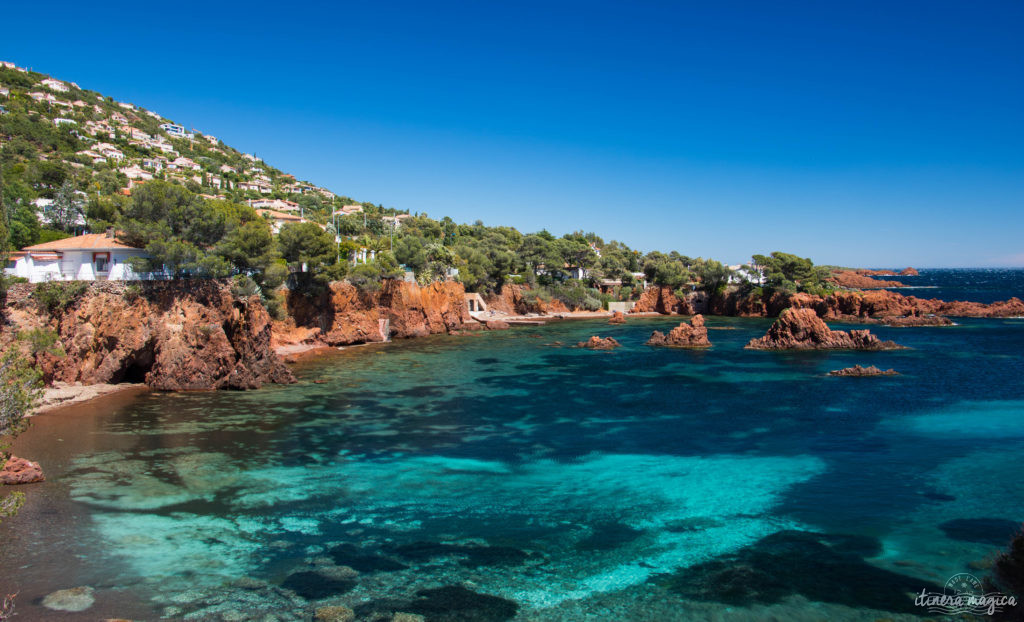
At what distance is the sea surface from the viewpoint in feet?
38.7

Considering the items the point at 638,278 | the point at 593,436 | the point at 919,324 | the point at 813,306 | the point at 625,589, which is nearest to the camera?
the point at 625,589

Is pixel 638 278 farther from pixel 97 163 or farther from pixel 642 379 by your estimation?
pixel 97 163

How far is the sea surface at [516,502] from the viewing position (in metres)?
11.8

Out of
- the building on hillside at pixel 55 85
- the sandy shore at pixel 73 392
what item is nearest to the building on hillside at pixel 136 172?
the building on hillside at pixel 55 85

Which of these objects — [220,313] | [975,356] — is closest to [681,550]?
[220,313]

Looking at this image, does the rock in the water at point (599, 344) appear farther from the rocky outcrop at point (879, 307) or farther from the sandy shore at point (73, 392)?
the rocky outcrop at point (879, 307)

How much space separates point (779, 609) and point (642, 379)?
92.9ft

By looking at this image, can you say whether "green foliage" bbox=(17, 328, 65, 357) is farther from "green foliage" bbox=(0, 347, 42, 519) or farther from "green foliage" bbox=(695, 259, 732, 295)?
"green foliage" bbox=(695, 259, 732, 295)

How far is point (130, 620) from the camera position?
10.2 metres

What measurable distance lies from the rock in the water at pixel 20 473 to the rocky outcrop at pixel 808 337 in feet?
168

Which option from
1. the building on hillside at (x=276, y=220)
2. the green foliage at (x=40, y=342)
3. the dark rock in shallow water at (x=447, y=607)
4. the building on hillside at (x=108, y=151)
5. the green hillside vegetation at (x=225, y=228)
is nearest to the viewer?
the dark rock in shallow water at (x=447, y=607)

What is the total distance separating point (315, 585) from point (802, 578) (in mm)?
10426

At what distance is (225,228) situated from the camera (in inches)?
1462

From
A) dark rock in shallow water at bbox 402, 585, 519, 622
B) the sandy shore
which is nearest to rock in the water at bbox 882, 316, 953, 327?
dark rock in shallow water at bbox 402, 585, 519, 622
